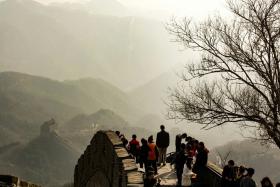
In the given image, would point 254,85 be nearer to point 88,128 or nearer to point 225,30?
point 225,30

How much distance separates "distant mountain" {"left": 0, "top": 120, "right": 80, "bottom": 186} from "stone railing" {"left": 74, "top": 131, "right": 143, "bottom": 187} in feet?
386

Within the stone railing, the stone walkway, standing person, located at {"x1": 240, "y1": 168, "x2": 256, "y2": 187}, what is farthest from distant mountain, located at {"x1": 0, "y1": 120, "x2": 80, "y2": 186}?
standing person, located at {"x1": 240, "y1": 168, "x2": 256, "y2": 187}

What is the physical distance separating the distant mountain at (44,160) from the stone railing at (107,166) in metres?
118

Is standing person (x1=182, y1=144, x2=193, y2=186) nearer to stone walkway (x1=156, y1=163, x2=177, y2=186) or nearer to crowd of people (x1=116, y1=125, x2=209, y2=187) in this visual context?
crowd of people (x1=116, y1=125, x2=209, y2=187)

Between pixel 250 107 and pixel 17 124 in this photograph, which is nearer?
pixel 250 107

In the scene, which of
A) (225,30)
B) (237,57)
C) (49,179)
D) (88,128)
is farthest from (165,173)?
(88,128)

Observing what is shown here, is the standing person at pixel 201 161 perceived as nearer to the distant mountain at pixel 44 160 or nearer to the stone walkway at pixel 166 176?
the stone walkway at pixel 166 176

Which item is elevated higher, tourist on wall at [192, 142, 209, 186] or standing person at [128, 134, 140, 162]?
standing person at [128, 134, 140, 162]

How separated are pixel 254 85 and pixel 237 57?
1.38 m

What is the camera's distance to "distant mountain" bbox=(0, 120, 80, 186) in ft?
453

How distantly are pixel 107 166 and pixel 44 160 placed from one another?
13913 cm

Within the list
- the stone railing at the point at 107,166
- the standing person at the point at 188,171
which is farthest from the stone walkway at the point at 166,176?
the stone railing at the point at 107,166

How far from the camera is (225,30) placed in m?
17.7

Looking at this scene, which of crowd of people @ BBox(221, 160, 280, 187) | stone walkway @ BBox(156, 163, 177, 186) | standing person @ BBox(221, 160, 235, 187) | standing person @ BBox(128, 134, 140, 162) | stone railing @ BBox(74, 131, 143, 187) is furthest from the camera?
standing person @ BBox(128, 134, 140, 162)
